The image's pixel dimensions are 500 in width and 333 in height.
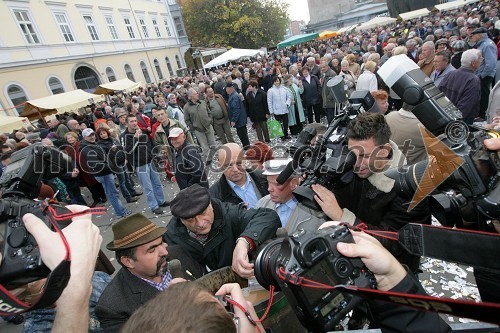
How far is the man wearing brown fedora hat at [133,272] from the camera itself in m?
1.88

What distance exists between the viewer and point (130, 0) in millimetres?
32562

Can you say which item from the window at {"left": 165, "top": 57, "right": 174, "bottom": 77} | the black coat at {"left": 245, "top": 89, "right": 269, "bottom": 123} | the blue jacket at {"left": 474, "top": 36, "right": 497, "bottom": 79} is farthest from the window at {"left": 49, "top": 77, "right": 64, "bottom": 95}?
the blue jacket at {"left": 474, "top": 36, "right": 497, "bottom": 79}

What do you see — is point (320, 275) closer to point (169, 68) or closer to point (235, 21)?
point (169, 68)

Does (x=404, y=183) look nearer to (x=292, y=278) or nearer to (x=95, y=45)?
(x=292, y=278)

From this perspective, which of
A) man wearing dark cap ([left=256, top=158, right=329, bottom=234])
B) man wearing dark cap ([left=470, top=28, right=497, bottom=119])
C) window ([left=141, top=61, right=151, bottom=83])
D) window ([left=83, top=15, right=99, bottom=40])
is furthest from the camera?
window ([left=141, top=61, right=151, bottom=83])

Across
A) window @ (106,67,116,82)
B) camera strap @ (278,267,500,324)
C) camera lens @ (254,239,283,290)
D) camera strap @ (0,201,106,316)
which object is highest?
window @ (106,67,116,82)

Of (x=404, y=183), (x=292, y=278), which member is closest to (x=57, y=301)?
(x=292, y=278)

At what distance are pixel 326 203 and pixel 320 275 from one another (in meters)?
0.99

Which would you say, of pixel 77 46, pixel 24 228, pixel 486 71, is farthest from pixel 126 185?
pixel 77 46

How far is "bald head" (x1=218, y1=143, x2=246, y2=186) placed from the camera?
3.40 m

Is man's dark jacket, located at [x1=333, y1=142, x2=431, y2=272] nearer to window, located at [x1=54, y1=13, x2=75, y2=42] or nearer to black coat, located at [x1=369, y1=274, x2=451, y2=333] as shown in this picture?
black coat, located at [x1=369, y1=274, x2=451, y2=333]

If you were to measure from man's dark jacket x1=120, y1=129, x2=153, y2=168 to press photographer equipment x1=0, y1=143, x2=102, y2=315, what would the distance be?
15.7 feet

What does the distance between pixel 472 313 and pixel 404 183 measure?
0.96 m

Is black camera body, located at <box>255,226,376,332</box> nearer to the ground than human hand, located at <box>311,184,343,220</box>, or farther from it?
farther from it
